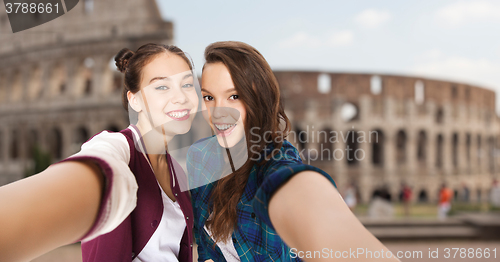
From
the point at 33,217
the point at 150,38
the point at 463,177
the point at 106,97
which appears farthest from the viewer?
the point at 463,177

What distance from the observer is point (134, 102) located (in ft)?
3.76

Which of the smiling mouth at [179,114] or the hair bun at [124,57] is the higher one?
the hair bun at [124,57]

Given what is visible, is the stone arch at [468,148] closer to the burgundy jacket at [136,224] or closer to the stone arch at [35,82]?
the stone arch at [35,82]

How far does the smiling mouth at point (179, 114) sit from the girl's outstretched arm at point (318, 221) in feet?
1.48

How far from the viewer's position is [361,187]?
1942 centimetres

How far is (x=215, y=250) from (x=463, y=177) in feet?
83.1

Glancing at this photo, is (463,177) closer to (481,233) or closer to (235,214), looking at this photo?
(481,233)

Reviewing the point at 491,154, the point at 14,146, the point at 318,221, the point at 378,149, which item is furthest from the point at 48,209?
the point at 491,154

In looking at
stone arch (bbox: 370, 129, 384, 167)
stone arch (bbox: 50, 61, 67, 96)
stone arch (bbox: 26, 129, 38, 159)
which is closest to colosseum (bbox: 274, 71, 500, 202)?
stone arch (bbox: 370, 129, 384, 167)

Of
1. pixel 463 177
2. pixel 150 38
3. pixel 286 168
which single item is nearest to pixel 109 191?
pixel 286 168

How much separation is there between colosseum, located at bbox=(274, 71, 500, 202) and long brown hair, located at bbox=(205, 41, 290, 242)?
1779cm

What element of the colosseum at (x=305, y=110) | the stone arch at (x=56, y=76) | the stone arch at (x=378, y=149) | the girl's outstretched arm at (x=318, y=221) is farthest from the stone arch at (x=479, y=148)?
the girl's outstretched arm at (x=318, y=221)

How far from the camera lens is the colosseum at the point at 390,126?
64.3ft

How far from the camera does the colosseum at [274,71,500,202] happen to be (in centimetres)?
1961
